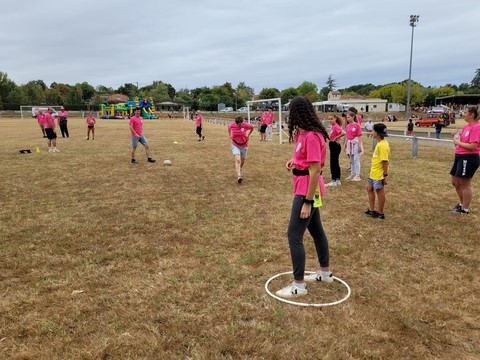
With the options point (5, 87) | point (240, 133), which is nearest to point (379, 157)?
point (240, 133)

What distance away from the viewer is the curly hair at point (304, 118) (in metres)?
3.44

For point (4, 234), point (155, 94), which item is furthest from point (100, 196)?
point (155, 94)

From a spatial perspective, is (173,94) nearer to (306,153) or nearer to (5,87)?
(5,87)

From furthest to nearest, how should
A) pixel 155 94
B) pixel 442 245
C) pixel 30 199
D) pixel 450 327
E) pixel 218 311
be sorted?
pixel 155 94, pixel 30 199, pixel 442 245, pixel 218 311, pixel 450 327

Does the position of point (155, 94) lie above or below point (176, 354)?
above

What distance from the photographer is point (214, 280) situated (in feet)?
13.5

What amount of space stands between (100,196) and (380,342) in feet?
22.2

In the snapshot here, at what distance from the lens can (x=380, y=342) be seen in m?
3.02

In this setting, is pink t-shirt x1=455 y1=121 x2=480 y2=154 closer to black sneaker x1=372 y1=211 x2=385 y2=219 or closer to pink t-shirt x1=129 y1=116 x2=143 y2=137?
black sneaker x1=372 y1=211 x2=385 y2=219

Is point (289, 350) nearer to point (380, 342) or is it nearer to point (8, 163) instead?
point (380, 342)

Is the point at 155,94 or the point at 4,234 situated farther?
the point at 155,94

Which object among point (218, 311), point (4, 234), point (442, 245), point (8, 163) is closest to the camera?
point (218, 311)

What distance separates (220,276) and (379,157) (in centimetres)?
353

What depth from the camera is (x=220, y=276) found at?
4.21 metres
